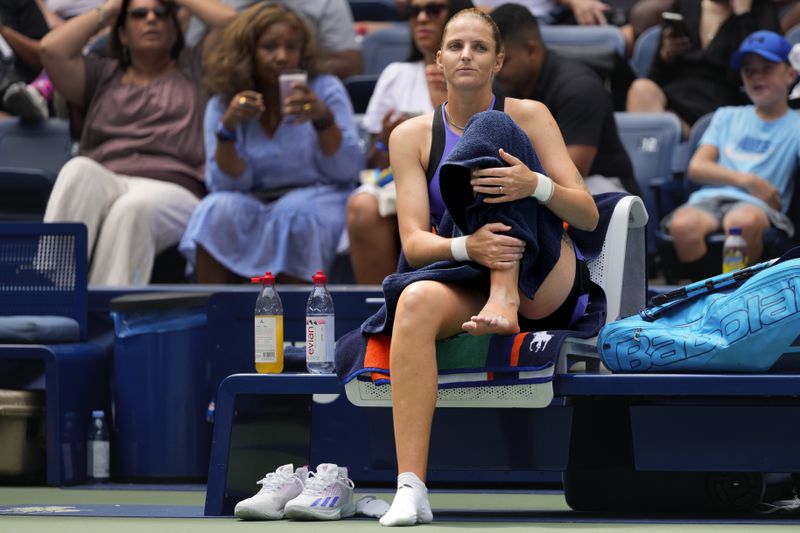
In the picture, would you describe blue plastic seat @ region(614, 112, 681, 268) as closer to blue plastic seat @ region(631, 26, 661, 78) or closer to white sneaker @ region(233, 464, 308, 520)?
blue plastic seat @ region(631, 26, 661, 78)

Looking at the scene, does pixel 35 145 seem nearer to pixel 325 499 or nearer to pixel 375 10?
pixel 375 10

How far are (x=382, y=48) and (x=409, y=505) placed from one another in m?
4.49

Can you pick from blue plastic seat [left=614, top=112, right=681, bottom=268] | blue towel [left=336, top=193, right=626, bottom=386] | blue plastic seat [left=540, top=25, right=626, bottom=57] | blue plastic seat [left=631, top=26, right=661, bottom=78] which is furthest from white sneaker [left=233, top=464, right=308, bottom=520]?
blue plastic seat [left=631, top=26, right=661, bottom=78]

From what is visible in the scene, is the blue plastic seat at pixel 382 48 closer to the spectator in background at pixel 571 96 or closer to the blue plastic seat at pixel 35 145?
the blue plastic seat at pixel 35 145

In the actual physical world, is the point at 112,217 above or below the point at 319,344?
below

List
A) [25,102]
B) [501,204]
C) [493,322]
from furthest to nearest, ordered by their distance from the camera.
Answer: [25,102], [501,204], [493,322]

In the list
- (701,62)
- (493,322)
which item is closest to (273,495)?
(493,322)

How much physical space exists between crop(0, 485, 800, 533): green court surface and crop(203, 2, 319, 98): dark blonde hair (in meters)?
1.80

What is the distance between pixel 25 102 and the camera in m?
6.35

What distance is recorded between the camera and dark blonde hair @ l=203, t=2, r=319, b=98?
550 cm

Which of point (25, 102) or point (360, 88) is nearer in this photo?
point (25, 102)

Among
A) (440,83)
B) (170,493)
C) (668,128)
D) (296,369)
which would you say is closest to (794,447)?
(296,369)

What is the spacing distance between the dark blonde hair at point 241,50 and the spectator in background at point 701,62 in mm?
1839

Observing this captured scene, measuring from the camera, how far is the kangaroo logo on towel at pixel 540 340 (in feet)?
10.6
